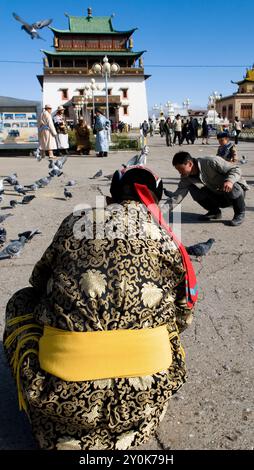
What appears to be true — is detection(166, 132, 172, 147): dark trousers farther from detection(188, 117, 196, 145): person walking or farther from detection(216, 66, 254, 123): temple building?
detection(216, 66, 254, 123): temple building

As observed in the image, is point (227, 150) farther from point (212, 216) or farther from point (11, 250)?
point (11, 250)

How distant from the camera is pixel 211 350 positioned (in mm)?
2680

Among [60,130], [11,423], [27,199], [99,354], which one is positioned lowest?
[11,423]

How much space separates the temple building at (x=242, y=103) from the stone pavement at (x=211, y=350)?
63.0 meters

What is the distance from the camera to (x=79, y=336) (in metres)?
1.55

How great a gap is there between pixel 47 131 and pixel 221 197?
8.76 m

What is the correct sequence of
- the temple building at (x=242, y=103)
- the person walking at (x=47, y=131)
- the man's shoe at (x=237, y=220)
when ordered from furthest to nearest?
the temple building at (x=242, y=103), the person walking at (x=47, y=131), the man's shoe at (x=237, y=220)

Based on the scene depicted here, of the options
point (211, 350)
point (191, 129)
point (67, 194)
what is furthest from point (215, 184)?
point (191, 129)

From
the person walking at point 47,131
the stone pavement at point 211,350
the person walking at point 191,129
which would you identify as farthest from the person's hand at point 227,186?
the person walking at point 191,129

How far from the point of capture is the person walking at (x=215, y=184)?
5.04 metres

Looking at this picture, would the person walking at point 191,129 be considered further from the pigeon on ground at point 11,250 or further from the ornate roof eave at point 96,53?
the ornate roof eave at point 96,53

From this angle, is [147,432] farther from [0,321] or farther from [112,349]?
[0,321]

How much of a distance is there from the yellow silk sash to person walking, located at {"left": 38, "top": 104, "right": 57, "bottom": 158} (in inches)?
464

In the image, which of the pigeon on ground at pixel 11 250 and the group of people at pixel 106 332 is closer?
the group of people at pixel 106 332
